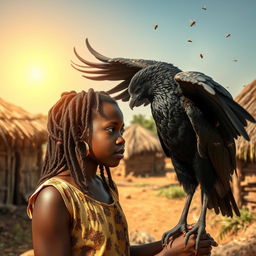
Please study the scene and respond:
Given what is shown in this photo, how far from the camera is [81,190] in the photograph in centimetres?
167

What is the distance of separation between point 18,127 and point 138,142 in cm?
1181

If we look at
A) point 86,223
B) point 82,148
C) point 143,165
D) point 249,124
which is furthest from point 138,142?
point 86,223

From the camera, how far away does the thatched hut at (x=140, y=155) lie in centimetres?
2008

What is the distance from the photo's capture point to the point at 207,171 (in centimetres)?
188

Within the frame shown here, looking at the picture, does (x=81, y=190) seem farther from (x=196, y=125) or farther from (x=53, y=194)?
(x=196, y=125)

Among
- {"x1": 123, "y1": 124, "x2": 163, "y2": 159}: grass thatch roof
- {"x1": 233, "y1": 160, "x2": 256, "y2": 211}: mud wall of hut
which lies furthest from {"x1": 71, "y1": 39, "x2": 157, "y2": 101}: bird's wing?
{"x1": 123, "y1": 124, "x2": 163, "y2": 159}: grass thatch roof

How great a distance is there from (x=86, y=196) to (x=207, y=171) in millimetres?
672

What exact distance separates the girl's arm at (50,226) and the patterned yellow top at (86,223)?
4 centimetres

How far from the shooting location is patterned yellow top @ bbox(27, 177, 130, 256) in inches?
62.4

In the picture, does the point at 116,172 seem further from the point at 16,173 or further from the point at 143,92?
the point at 143,92

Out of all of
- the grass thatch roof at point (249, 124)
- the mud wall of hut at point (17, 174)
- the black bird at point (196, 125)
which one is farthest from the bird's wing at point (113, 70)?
the mud wall of hut at point (17, 174)

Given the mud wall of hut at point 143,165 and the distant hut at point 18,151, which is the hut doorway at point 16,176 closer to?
the distant hut at point 18,151

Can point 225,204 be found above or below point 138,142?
above

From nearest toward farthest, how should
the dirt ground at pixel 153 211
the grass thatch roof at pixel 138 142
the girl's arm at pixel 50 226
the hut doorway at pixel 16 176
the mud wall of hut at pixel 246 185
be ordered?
the girl's arm at pixel 50 226 → the mud wall of hut at pixel 246 185 → the dirt ground at pixel 153 211 → the hut doorway at pixel 16 176 → the grass thatch roof at pixel 138 142
